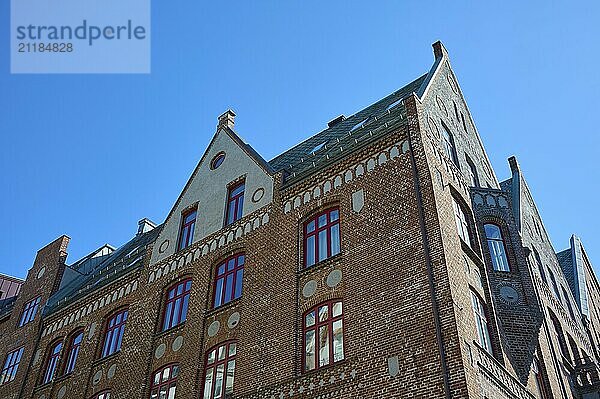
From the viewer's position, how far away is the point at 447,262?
48.9ft

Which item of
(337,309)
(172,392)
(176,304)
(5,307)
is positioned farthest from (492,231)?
(5,307)

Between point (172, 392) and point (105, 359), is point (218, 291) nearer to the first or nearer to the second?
point (172, 392)

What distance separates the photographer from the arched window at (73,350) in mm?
25405

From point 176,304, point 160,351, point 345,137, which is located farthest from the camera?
point 176,304

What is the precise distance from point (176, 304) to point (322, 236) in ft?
23.7

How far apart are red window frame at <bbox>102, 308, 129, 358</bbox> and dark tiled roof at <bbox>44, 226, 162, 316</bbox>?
1825mm

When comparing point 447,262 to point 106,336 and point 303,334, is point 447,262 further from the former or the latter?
point 106,336

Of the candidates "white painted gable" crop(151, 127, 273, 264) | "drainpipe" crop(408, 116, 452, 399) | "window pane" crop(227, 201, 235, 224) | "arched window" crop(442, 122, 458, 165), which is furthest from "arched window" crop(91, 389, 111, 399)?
"arched window" crop(442, 122, 458, 165)

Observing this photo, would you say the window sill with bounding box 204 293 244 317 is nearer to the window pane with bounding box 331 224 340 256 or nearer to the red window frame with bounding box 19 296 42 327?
the window pane with bounding box 331 224 340 256

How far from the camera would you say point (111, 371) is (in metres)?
22.5

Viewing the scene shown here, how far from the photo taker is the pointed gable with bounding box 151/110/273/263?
72.9 feet

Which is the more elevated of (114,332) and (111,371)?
(114,332)

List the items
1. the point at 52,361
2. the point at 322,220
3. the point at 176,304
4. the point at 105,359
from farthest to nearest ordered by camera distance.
Answer: 1. the point at 52,361
2. the point at 105,359
3. the point at 176,304
4. the point at 322,220

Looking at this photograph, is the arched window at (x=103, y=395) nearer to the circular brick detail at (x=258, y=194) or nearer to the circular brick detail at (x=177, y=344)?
the circular brick detail at (x=177, y=344)
